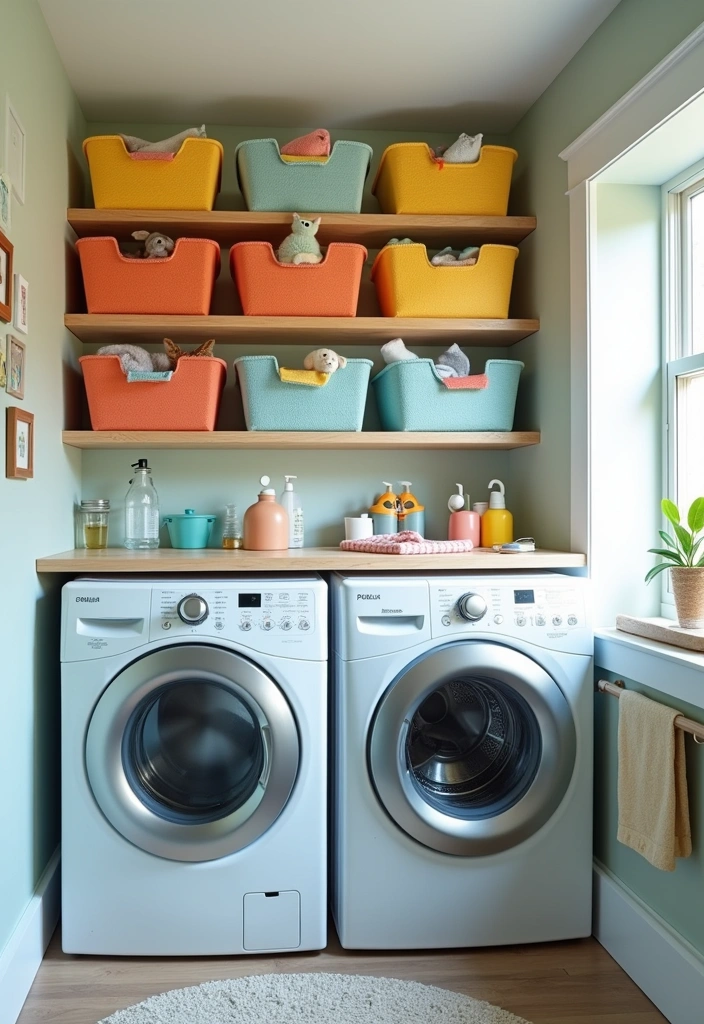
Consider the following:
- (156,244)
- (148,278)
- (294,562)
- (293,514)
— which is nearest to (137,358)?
(148,278)

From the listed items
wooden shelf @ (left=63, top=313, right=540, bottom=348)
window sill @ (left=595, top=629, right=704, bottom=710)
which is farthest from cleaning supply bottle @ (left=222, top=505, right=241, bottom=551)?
window sill @ (left=595, top=629, right=704, bottom=710)

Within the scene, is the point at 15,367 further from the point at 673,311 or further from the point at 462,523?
the point at 673,311

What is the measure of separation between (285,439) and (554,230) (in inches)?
40.9

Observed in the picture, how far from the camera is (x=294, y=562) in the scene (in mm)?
2152

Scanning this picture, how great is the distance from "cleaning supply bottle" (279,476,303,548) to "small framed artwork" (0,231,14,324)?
1.04 m

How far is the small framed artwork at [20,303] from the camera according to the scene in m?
1.87

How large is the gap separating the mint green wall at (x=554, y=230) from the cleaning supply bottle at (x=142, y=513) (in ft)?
4.07

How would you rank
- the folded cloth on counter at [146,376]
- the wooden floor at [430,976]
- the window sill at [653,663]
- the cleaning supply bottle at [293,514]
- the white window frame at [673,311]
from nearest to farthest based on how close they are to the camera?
1. the window sill at [653,663]
2. the wooden floor at [430,976]
3. the white window frame at [673,311]
4. the folded cloth on counter at [146,376]
5. the cleaning supply bottle at [293,514]

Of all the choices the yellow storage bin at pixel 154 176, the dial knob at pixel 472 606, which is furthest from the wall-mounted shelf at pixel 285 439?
the yellow storage bin at pixel 154 176

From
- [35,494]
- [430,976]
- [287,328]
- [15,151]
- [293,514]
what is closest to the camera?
[15,151]

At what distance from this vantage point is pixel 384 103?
2.59m

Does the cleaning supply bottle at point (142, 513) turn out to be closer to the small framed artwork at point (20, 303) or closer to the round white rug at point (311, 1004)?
the small framed artwork at point (20, 303)

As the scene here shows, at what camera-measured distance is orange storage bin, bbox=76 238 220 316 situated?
2373 millimetres

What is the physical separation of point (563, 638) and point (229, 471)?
1247 mm
